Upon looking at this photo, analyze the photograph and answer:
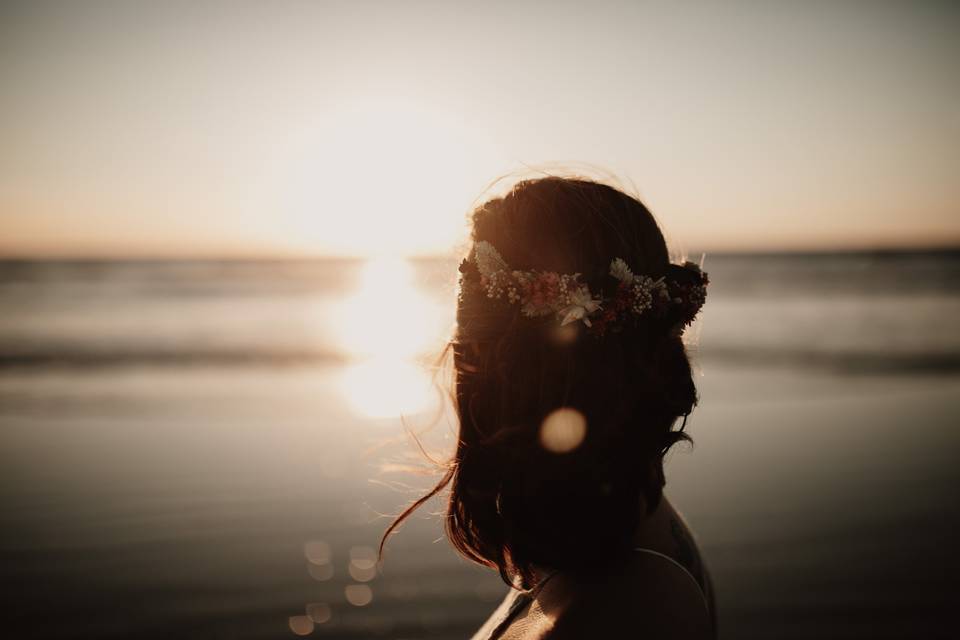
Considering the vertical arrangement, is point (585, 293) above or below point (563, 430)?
above

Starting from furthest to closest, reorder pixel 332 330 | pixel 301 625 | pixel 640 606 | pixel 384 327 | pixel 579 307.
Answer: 1. pixel 384 327
2. pixel 332 330
3. pixel 301 625
4. pixel 579 307
5. pixel 640 606

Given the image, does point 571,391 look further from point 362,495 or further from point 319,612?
point 362,495

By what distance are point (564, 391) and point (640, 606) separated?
0.52 metres

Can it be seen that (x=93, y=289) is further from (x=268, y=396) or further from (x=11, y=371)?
(x=268, y=396)

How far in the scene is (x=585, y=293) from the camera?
5.56 feet

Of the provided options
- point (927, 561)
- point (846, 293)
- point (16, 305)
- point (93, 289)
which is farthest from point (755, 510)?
point (93, 289)

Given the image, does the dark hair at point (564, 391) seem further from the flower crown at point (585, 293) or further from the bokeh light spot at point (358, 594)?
the bokeh light spot at point (358, 594)

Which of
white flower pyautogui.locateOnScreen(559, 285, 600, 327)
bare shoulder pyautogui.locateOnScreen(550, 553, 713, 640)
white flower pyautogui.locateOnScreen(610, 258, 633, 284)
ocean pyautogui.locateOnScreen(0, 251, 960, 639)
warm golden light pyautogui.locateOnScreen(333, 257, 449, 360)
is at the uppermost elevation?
white flower pyautogui.locateOnScreen(610, 258, 633, 284)

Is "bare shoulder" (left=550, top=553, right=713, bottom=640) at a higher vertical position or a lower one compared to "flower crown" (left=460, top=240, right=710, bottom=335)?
lower

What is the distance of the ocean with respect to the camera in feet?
18.8

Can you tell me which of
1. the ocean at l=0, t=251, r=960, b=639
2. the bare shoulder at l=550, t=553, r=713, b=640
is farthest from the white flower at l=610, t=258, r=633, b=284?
the bare shoulder at l=550, t=553, r=713, b=640

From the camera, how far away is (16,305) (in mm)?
35031

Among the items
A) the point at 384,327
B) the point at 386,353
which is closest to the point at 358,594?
the point at 386,353

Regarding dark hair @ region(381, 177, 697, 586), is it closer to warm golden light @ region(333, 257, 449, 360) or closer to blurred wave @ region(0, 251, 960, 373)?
blurred wave @ region(0, 251, 960, 373)
